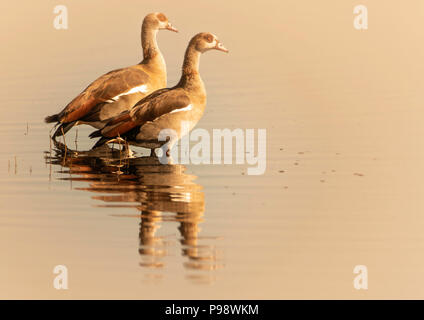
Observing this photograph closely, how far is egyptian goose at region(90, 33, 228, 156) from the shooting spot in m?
16.8

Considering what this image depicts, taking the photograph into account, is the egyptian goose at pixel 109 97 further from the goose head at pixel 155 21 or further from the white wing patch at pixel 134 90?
the goose head at pixel 155 21

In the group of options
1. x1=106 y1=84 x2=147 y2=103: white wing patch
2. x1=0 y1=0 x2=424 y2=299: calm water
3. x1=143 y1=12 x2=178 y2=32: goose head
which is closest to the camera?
x1=0 y1=0 x2=424 y2=299: calm water

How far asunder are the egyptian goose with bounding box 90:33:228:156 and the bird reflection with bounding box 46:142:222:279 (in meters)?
0.38

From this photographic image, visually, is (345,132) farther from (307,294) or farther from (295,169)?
(307,294)

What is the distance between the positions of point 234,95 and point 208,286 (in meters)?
14.8

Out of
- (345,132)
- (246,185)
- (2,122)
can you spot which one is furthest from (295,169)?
(2,122)

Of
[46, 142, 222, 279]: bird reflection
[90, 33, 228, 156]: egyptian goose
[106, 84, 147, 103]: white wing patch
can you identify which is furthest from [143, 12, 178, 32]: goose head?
[90, 33, 228, 156]: egyptian goose

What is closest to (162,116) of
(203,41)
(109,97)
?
(203,41)

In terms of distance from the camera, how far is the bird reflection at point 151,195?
11.3m

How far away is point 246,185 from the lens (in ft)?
48.4

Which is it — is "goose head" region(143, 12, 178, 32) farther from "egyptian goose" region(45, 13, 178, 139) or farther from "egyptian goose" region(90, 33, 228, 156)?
"egyptian goose" region(90, 33, 228, 156)

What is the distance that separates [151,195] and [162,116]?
10.0ft

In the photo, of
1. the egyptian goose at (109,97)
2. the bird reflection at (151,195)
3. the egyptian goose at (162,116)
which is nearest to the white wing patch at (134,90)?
the egyptian goose at (109,97)

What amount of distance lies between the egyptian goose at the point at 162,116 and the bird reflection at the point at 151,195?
38 cm
